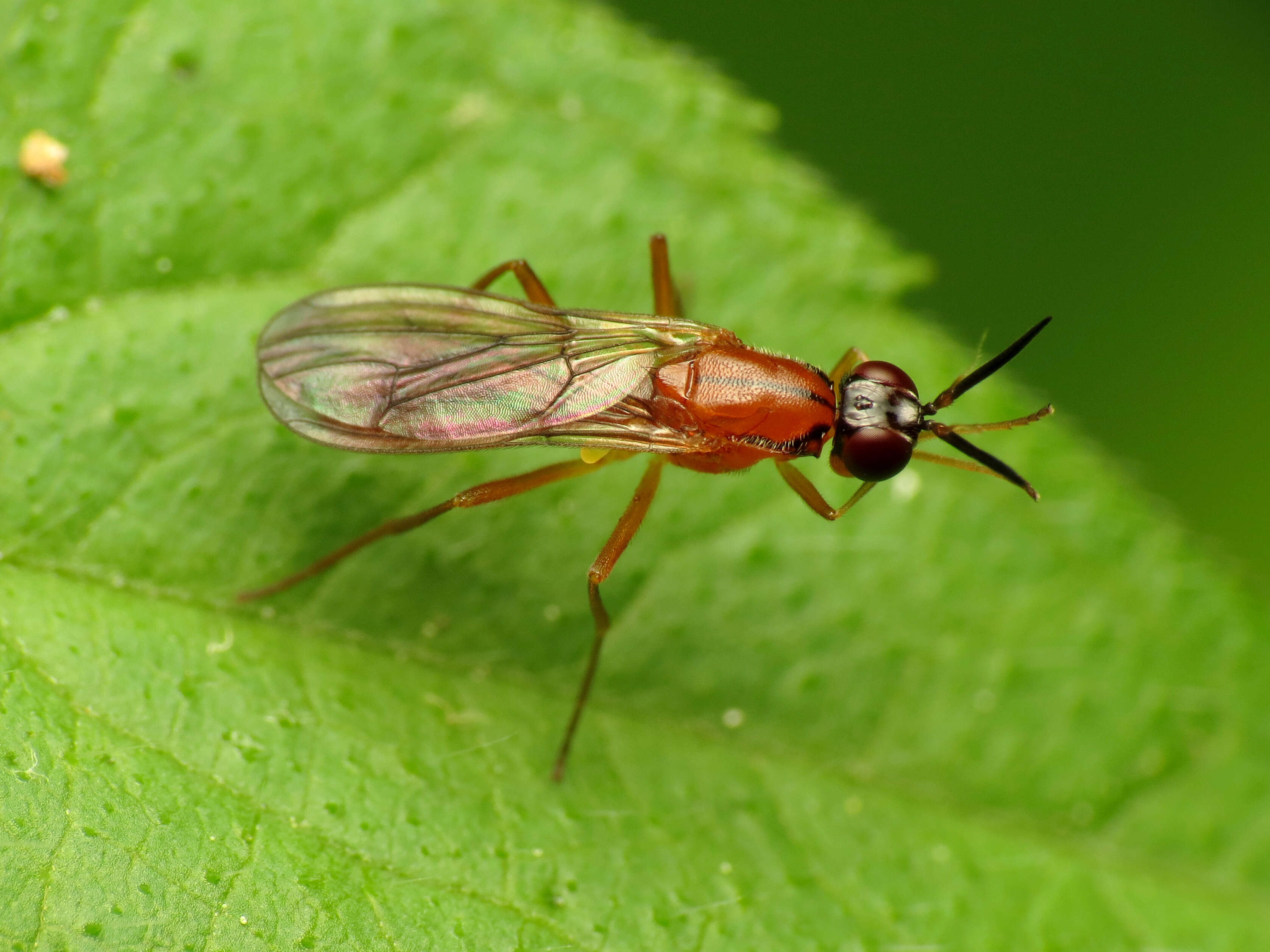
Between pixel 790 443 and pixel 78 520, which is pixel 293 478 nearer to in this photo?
pixel 78 520

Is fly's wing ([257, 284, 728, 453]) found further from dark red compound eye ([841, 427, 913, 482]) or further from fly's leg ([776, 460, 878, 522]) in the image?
dark red compound eye ([841, 427, 913, 482])

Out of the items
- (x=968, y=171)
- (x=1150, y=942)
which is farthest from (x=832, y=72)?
(x=1150, y=942)

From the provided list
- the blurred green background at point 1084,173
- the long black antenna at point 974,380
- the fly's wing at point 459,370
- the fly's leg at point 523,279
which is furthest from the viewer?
the blurred green background at point 1084,173

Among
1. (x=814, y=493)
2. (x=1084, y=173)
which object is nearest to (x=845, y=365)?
(x=814, y=493)

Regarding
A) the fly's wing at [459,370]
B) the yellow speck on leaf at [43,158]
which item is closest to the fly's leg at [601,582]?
the fly's wing at [459,370]

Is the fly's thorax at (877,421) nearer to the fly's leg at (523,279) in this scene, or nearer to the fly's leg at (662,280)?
the fly's leg at (662,280)

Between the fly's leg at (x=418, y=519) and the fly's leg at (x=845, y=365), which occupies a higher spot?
the fly's leg at (x=845, y=365)
